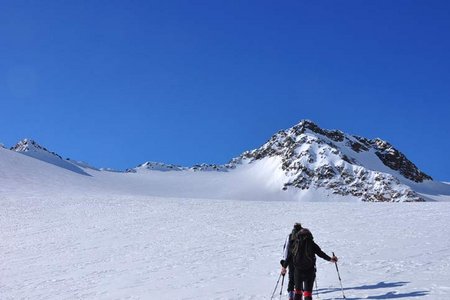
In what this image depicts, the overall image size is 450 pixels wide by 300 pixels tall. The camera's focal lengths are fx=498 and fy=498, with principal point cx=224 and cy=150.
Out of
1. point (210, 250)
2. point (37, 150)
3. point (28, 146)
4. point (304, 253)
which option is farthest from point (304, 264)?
point (28, 146)

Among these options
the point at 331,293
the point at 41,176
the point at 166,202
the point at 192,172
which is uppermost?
the point at 192,172

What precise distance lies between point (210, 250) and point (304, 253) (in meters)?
10.4

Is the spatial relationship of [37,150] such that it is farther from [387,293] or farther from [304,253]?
[304,253]

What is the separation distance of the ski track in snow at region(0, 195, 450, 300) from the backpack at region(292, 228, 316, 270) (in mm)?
2095

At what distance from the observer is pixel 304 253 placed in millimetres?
10430

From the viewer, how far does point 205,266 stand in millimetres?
17188

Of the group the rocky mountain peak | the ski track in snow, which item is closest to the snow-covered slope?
the rocky mountain peak

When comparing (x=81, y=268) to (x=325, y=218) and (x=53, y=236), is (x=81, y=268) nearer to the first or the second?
(x=53, y=236)

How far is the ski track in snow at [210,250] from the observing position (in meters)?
13.8

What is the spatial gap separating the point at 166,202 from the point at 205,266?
23.9m

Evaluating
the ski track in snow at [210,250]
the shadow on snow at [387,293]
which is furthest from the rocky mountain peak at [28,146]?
the shadow on snow at [387,293]

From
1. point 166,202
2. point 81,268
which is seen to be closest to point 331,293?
point 81,268

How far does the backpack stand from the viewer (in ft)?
34.1

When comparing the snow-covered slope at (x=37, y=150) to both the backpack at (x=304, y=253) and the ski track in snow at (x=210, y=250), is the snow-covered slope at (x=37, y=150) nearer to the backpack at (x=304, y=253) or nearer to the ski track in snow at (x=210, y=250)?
the ski track in snow at (x=210, y=250)
